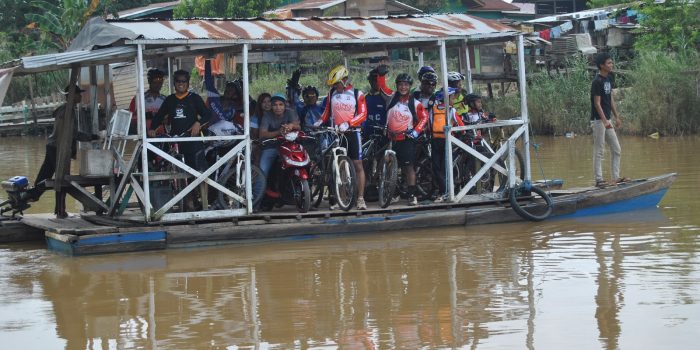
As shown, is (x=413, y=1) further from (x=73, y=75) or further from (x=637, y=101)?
(x=73, y=75)

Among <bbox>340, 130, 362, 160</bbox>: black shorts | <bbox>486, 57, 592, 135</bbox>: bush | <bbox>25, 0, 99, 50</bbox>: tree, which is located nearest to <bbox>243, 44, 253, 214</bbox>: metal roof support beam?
<bbox>340, 130, 362, 160</bbox>: black shorts

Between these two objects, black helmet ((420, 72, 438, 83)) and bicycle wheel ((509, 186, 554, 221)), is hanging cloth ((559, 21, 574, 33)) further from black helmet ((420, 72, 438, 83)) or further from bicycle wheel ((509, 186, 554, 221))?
black helmet ((420, 72, 438, 83))

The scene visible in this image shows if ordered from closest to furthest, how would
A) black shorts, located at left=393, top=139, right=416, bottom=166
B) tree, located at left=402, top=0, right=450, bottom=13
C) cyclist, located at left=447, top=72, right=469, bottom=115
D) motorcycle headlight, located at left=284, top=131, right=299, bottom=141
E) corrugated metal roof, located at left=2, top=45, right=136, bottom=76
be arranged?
corrugated metal roof, located at left=2, top=45, right=136, bottom=76 → motorcycle headlight, located at left=284, top=131, right=299, bottom=141 → black shorts, located at left=393, top=139, right=416, bottom=166 → cyclist, located at left=447, top=72, right=469, bottom=115 → tree, located at left=402, top=0, right=450, bottom=13

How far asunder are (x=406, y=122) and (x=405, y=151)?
36cm

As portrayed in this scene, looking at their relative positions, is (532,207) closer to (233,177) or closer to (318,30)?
(318,30)

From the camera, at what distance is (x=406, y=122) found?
12.0 meters

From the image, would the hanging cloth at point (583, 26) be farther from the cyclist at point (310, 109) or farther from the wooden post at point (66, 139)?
the wooden post at point (66, 139)

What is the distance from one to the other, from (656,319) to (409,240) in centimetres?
413

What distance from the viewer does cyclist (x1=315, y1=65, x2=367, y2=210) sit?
11680 mm

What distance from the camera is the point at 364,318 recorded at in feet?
26.2

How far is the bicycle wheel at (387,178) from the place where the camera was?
472 inches

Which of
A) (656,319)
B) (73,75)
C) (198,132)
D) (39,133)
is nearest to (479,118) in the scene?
(198,132)

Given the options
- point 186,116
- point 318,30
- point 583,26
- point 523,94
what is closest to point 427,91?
point 523,94

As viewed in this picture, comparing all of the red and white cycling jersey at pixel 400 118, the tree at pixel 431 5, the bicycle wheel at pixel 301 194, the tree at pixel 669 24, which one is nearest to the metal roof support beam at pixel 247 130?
the bicycle wheel at pixel 301 194
